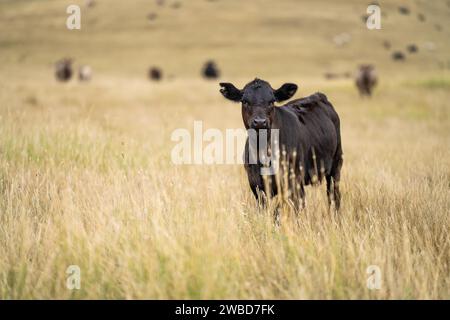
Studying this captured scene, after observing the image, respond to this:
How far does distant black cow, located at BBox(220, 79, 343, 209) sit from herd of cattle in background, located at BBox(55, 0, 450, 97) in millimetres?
17517

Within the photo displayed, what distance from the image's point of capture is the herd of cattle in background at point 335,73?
927 inches

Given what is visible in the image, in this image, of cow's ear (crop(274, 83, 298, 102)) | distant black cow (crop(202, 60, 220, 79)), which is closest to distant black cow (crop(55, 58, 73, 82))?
distant black cow (crop(202, 60, 220, 79))

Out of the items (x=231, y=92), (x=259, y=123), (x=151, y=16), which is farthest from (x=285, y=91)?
(x=151, y=16)

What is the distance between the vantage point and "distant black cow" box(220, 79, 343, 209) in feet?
16.1

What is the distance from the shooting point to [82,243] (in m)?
3.85

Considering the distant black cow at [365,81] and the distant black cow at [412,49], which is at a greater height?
the distant black cow at [412,49]

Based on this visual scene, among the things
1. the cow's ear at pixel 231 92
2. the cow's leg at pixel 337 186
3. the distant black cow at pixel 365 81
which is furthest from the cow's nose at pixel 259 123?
the distant black cow at pixel 365 81

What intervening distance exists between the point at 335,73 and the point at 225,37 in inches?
780

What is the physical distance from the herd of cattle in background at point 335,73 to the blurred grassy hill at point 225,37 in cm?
79

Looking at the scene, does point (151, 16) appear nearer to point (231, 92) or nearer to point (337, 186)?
point (337, 186)

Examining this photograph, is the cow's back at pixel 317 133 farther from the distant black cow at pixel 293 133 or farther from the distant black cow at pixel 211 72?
the distant black cow at pixel 211 72

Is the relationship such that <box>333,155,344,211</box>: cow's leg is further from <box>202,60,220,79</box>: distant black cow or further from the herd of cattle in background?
<box>202,60,220,79</box>: distant black cow
